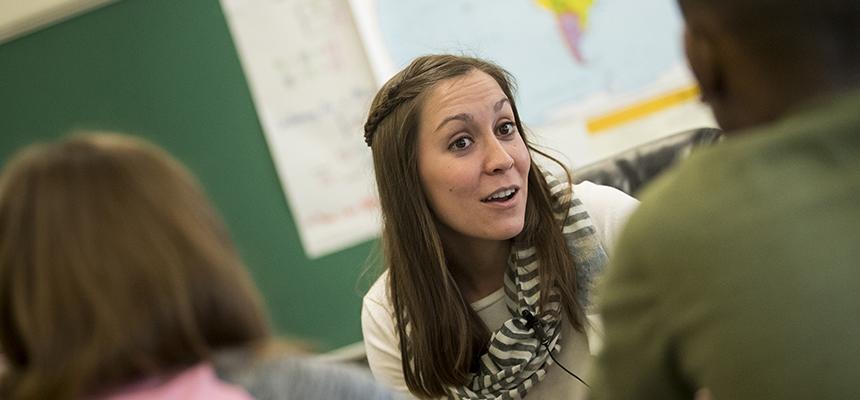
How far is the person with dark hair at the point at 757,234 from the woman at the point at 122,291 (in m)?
0.33

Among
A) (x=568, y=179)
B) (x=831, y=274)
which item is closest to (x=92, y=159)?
(x=831, y=274)

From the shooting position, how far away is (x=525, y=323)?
1732 millimetres

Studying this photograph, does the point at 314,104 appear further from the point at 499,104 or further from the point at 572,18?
the point at 499,104

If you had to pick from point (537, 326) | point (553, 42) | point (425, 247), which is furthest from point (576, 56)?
point (537, 326)

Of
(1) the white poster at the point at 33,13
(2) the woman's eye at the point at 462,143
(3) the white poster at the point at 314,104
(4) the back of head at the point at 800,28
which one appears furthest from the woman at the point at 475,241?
(1) the white poster at the point at 33,13

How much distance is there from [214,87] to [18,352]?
2.17 meters

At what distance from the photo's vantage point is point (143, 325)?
2.89 ft

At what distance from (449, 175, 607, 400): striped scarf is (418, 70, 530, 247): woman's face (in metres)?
→ 0.09

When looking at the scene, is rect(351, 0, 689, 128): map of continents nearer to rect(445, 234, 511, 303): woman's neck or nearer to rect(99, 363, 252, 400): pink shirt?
rect(445, 234, 511, 303): woman's neck

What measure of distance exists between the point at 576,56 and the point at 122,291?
2.40 m

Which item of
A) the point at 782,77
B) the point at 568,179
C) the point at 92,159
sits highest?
the point at 92,159

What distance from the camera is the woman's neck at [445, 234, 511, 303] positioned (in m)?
1.90

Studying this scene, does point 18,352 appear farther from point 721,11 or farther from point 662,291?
point 721,11

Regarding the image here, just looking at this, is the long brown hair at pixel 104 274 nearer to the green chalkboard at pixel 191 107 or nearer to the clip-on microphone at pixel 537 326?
the clip-on microphone at pixel 537 326
